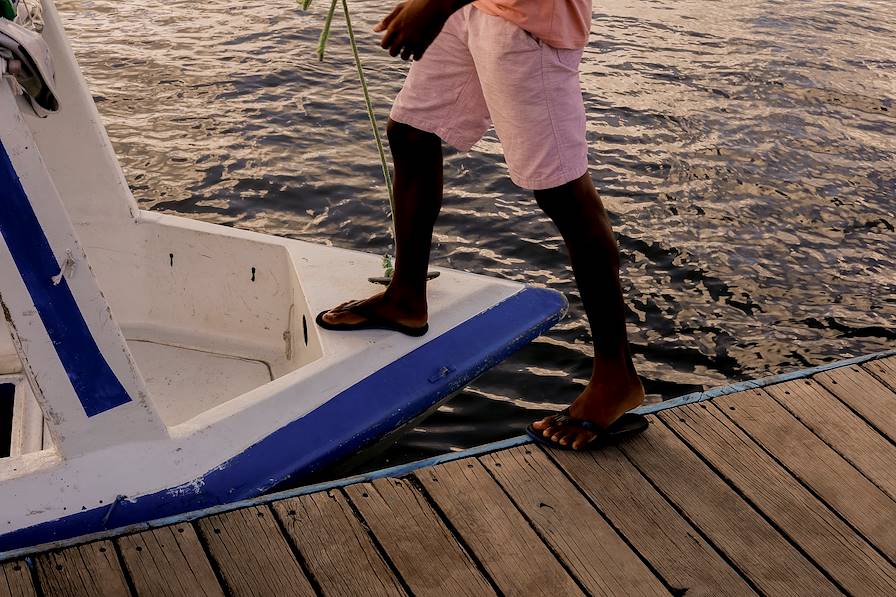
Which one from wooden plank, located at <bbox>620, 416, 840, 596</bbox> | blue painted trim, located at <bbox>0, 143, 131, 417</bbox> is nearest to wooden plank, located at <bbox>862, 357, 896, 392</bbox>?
wooden plank, located at <bbox>620, 416, 840, 596</bbox>

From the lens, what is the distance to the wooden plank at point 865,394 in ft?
10.0

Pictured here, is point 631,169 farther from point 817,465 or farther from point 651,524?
point 651,524

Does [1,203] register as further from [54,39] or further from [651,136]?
[651,136]

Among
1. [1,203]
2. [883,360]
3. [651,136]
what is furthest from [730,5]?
[1,203]

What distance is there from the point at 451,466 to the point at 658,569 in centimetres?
58

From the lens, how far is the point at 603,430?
283 centimetres

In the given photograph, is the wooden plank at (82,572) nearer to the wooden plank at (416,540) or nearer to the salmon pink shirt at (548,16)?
the wooden plank at (416,540)

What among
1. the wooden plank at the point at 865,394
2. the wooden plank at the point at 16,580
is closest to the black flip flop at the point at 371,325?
the wooden plank at the point at 16,580

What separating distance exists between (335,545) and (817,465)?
1284 millimetres

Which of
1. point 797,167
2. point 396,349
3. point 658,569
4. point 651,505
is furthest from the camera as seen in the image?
point 797,167

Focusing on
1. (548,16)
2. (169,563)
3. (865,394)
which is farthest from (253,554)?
(865,394)

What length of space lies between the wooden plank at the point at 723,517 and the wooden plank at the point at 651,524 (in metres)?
0.03

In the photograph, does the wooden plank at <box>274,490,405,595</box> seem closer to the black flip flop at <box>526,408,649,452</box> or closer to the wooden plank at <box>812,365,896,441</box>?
the black flip flop at <box>526,408,649,452</box>

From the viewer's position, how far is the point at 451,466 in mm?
2736
